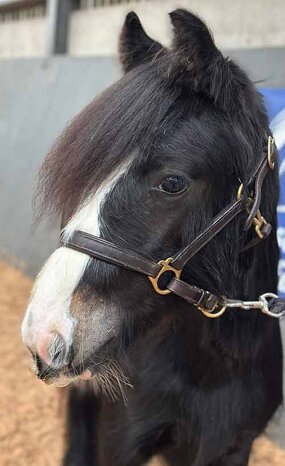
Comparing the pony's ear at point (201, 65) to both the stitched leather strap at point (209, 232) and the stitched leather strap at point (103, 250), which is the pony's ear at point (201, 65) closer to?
the stitched leather strap at point (209, 232)

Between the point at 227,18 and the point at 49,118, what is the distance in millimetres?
1449

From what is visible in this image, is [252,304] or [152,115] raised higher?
[152,115]

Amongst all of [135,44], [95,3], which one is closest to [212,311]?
[135,44]

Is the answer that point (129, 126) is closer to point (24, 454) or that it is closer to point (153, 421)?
point (153, 421)

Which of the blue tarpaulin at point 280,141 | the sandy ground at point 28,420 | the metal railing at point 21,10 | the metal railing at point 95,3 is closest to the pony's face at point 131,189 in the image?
the blue tarpaulin at point 280,141

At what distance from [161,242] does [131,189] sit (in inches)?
5.0

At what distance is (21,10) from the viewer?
18.5 ft

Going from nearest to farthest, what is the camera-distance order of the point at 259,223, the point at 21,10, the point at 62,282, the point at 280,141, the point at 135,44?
1. the point at 62,282
2. the point at 259,223
3. the point at 135,44
4. the point at 280,141
5. the point at 21,10

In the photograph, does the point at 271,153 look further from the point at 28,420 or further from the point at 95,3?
the point at 95,3

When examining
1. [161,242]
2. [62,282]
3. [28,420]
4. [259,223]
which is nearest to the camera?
[62,282]

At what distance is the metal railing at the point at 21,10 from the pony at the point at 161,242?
4.18m

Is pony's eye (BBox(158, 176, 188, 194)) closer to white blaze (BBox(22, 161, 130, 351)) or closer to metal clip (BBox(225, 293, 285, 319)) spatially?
white blaze (BBox(22, 161, 130, 351))

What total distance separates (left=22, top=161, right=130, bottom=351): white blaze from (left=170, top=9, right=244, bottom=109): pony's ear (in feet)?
0.85

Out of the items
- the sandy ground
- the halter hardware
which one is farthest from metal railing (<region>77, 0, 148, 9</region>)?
the halter hardware
